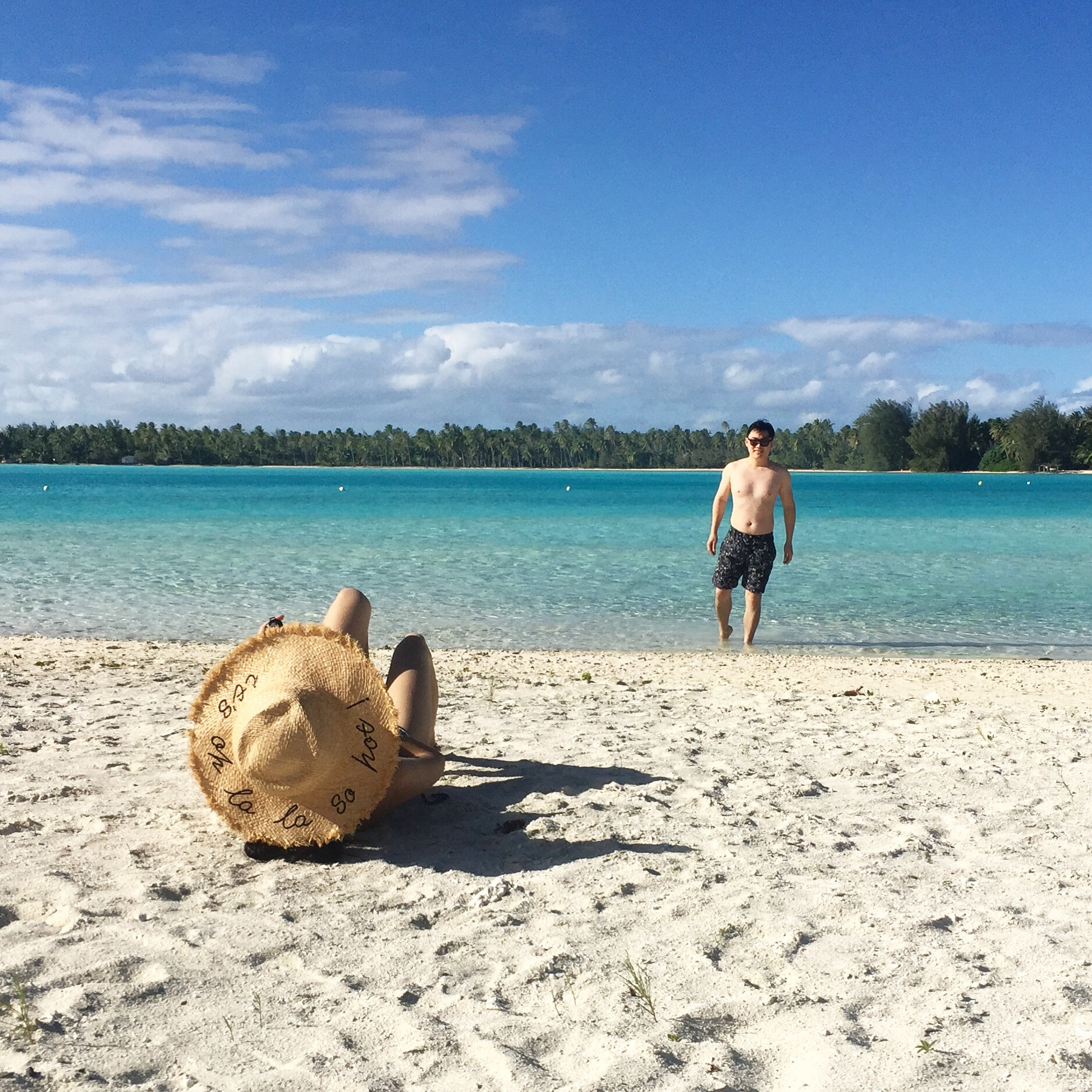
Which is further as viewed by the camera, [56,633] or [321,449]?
[321,449]

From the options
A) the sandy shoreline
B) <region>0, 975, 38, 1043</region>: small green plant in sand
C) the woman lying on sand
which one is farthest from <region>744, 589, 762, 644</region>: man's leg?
<region>0, 975, 38, 1043</region>: small green plant in sand

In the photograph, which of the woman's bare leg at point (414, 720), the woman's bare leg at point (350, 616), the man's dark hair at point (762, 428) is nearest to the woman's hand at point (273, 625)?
the woman's bare leg at point (350, 616)

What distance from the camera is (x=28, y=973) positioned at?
3.02 m

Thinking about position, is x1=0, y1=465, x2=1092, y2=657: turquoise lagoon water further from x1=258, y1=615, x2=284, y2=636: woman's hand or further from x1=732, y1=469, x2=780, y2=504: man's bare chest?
x1=258, y1=615, x2=284, y2=636: woman's hand

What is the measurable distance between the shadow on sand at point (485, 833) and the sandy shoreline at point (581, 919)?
0.02m

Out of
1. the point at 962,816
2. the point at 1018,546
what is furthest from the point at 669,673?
the point at 1018,546

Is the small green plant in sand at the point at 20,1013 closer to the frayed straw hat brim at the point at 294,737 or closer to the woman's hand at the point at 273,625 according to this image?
the frayed straw hat brim at the point at 294,737

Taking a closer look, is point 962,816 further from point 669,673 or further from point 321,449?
point 321,449

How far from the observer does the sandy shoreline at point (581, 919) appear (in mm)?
2686

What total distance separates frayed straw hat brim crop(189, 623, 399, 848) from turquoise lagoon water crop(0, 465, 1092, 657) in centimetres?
732

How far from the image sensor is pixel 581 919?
11.6 ft

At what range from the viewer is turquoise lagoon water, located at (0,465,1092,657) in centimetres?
1197

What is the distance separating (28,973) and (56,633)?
30.6 feet

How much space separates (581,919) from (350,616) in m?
1.62
